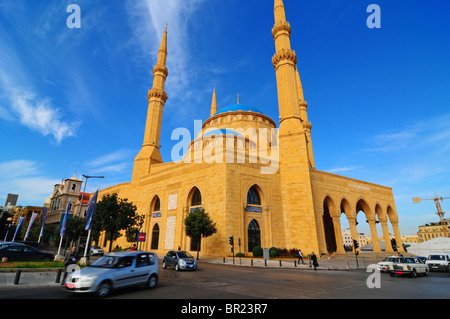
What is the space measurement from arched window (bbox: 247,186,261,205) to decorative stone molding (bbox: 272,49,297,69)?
719 inches

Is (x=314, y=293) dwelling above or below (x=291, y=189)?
below

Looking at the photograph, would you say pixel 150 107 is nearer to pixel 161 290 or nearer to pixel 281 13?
pixel 281 13

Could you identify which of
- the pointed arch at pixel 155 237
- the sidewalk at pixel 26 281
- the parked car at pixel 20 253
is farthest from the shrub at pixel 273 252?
the parked car at pixel 20 253

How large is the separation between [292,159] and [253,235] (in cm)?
980

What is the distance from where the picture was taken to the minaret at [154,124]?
1538 inches

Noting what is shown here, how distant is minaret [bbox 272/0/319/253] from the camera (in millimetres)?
25719

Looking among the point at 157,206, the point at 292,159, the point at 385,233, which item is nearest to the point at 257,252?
the point at 292,159

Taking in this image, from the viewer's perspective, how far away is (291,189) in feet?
91.0
